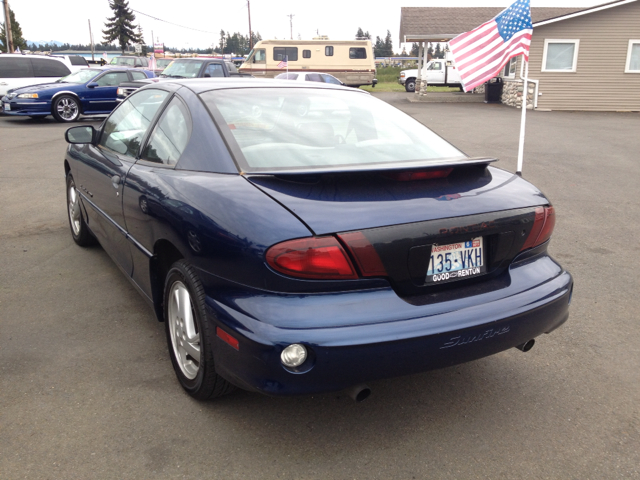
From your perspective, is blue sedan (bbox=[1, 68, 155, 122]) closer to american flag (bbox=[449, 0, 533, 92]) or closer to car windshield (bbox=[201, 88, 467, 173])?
american flag (bbox=[449, 0, 533, 92])

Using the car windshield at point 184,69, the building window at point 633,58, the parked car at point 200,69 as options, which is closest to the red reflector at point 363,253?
the parked car at point 200,69

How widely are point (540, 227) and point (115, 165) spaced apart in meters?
2.64

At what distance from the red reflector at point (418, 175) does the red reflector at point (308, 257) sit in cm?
54

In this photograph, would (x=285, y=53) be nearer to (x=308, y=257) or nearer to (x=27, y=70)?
(x=27, y=70)

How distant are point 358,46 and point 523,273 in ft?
112

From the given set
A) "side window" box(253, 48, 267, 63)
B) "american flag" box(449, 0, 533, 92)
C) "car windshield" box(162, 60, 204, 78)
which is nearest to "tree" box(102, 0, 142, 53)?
"side window" box(253, 48, 267, 63)

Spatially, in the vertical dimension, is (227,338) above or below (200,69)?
below

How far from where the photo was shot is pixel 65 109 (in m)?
16.8

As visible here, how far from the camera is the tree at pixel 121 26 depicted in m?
76.2

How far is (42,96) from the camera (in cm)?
1631

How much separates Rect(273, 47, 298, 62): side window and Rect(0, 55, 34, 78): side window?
1682 centimetres

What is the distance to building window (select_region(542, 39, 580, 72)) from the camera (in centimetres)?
2176

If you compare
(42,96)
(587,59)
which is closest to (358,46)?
(587,59)

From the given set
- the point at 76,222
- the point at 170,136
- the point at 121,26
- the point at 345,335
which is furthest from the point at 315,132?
the point at 121,26
